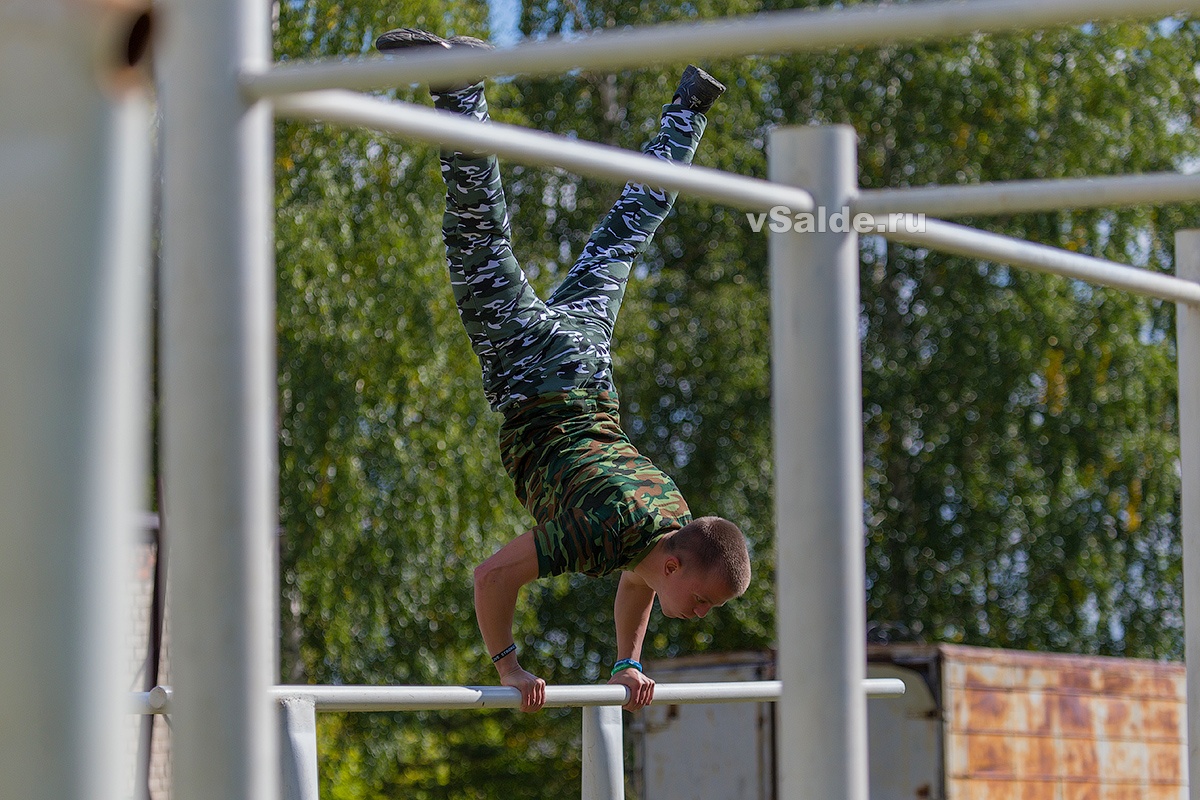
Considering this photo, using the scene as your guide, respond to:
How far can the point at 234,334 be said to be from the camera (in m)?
1.41

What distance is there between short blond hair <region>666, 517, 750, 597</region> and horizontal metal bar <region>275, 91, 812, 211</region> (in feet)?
4.53

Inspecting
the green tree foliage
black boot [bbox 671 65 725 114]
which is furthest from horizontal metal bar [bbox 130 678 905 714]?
the green tree foliage

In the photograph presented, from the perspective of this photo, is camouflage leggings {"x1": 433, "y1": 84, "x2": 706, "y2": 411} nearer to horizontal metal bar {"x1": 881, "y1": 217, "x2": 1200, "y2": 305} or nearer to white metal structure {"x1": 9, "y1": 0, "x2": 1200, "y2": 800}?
horizontal metal bar {"x1": 881, "y1": 217, "x2": 1200, "y2": 305}

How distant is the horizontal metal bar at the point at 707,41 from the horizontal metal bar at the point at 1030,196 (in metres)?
0.33

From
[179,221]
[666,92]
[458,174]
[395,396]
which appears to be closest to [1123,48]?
[666,92]

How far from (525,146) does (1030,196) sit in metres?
0.58

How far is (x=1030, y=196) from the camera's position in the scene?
6.14 ft

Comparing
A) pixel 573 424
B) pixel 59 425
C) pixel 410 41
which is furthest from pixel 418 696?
pixel 59 425

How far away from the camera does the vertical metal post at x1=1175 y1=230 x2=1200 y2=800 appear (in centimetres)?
260

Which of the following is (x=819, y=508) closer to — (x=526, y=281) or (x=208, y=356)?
(x=208, y=356)

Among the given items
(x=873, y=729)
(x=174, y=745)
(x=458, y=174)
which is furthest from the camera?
(x=873, y=729)

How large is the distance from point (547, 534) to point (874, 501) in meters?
9.95

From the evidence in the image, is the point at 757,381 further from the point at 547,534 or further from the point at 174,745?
the point at 174,745

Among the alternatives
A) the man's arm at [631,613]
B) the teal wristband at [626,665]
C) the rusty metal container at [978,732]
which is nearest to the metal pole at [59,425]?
the teal wristband at [626,665]
